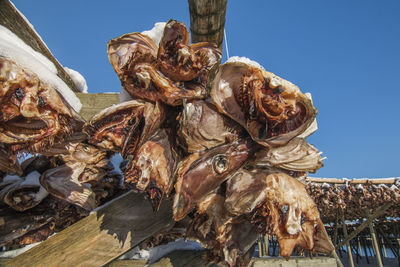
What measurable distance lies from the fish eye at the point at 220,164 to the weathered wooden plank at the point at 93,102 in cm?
79

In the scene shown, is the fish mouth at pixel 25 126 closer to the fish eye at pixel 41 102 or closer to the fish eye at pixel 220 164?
the fish eye at pixel 41 102

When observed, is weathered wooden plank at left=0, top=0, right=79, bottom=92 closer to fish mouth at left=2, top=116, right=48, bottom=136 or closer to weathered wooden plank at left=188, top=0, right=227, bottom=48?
fish mouth at left=2, top=116, right=48, bottom=136

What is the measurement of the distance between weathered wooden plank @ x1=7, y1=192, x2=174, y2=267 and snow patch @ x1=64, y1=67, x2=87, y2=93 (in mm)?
857

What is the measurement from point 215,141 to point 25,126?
69 cm

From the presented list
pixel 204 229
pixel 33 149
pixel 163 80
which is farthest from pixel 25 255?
pixel 163 80

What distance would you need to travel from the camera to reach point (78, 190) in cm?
144

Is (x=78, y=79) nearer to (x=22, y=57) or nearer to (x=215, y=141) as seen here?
(x=22, y=57)

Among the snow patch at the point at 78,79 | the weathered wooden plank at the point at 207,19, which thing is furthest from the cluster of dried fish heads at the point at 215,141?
the snow patch at the point at 78,79

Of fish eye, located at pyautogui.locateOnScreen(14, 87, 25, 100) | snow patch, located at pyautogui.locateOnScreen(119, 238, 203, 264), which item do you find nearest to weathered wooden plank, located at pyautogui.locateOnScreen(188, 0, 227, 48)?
fish eye, located at pyautogui.locateOnScreen(14, 87, 25, 100)

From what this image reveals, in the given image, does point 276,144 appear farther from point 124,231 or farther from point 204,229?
point 124,231

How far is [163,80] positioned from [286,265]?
6.96ft

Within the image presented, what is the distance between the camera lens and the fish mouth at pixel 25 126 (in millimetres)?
803

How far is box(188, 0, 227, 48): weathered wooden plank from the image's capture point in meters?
1.00

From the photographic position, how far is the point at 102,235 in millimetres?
1146
